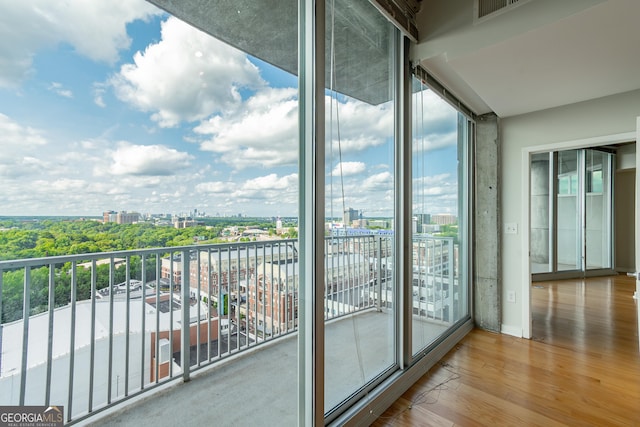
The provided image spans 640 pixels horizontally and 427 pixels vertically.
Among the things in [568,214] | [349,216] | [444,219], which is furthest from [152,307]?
[568,214]

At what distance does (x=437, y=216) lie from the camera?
2.78 metres

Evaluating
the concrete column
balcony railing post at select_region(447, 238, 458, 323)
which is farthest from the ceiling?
balcony railing post at select_region(447, 238, 458, 323)

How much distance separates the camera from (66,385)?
118cm

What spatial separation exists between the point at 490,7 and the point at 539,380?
2.79 m

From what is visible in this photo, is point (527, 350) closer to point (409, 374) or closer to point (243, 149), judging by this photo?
point (409, 374)

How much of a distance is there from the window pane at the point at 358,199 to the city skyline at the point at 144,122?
0.08 feet

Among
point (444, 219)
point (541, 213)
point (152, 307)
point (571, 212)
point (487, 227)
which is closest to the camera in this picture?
point (152, 307)

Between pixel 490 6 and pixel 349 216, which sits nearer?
pixel 349 216

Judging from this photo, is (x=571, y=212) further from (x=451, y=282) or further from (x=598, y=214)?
(x=451, y=282)

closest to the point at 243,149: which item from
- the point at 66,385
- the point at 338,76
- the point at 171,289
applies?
the point at 338,76

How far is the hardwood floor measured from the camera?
1.80m

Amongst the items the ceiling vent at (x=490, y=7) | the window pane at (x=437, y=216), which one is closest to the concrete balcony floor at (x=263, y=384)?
the window pane at (x=437, y=216)

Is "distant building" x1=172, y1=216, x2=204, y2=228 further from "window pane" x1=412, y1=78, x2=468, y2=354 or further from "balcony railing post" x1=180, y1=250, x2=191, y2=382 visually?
"window pane" x1=412, y1=78, x2=468, y2=354

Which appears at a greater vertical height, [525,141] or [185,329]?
[525,141]
